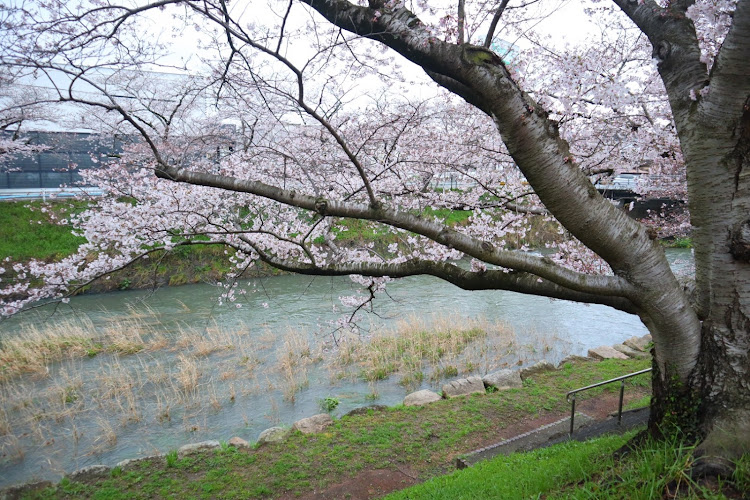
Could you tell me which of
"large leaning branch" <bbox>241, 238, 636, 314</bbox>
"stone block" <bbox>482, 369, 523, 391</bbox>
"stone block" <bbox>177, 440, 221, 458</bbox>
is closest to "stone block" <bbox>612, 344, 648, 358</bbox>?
"stone block" <bbox>482, 369, 523, 391</bbox>

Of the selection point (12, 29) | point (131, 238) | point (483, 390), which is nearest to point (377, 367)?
point (483, 390)

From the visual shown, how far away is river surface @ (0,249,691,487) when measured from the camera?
657cm

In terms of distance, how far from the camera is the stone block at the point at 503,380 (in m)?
7.59

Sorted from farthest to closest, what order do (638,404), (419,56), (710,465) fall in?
1. (638,404)
2. (419,56)
3. (710,465)

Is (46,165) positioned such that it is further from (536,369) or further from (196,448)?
(536,369)

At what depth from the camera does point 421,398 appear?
283 inches

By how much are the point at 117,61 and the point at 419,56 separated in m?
2.52

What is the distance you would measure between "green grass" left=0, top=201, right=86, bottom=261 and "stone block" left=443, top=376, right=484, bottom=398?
15.0 metres

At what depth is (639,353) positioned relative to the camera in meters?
9.05

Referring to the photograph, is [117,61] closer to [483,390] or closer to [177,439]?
[177,439]

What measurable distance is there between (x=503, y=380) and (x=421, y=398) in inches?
60.9

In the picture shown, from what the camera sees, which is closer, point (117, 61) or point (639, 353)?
point (117, 61)

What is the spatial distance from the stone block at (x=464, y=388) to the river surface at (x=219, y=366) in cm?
69

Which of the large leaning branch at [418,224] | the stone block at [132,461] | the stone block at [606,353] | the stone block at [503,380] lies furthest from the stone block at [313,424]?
the stone block at [606,353]
